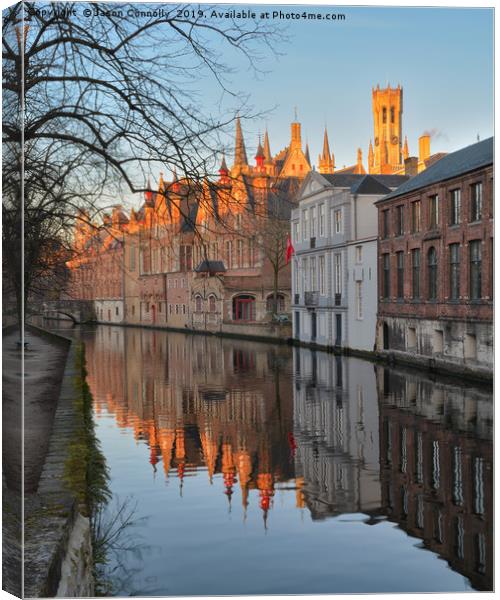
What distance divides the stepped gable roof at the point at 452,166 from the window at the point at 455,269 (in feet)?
7.97

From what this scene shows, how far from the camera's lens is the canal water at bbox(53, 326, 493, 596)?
8.47 m

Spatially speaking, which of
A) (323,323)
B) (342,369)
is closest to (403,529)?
(342,369)

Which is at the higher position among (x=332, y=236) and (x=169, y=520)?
(x=332, y=236)

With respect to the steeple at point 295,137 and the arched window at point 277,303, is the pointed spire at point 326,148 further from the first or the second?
the arched window at point 277,303

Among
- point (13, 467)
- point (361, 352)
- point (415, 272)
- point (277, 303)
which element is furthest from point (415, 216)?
point (13, 467)

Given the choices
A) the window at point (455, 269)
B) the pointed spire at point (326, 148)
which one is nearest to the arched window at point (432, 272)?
the window at point (455, 269)

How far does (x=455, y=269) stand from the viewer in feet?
88.8

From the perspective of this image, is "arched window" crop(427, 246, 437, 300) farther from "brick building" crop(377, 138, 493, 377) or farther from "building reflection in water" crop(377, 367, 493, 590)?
"building reflection in water" crop(377, 367, 493, 590)

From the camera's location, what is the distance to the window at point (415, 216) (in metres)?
31.2

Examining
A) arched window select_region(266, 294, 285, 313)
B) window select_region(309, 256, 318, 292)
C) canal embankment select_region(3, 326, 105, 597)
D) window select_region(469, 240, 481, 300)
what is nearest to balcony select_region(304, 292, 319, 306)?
window select_region(309, 256, 318, 292)

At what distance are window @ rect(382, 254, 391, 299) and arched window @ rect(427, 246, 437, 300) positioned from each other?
4553mm

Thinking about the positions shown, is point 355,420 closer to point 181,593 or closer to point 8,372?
point 181,593

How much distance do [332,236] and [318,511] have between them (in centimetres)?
3307

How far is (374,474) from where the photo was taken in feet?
44.9
